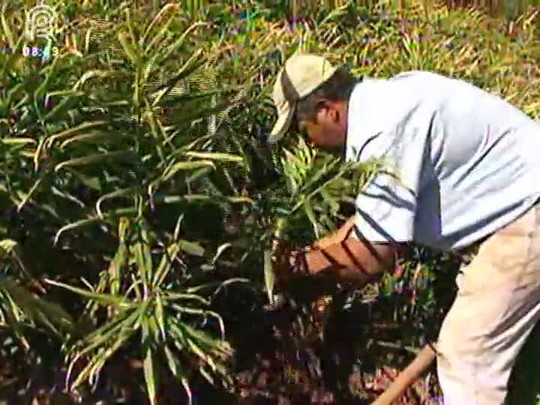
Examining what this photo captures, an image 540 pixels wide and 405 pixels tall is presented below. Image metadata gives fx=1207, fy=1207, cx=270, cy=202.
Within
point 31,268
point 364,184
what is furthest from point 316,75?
point 31,268

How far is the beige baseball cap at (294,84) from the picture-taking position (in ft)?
10.1

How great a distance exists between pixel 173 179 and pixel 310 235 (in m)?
0.47

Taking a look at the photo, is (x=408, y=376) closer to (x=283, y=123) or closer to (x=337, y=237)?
(x=337, y=237)

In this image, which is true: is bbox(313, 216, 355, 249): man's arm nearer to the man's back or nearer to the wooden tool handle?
Answer: the man's back

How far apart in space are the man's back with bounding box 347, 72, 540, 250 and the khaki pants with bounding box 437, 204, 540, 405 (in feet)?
0.22

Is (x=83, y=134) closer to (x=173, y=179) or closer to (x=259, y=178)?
(x=173, y=179)

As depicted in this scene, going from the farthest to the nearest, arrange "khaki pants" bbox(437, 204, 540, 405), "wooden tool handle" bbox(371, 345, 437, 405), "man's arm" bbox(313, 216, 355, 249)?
"wooden tool handle" bbox(371, 345, 437, 405), "khaki pants" bbox(437, 204, 540, 405), "man's arm" bbox(313, 216, 355, 249)

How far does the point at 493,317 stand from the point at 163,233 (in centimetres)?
95

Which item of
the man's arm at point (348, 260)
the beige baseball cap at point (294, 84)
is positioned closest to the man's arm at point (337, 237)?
the man's arm at point (348, 260)

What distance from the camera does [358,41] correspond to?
4.65 m

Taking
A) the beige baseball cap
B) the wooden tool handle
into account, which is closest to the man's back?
the beige baseball cap

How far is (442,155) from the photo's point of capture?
312 centimetres

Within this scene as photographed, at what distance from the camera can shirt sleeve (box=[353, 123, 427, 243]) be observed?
302 centimetres

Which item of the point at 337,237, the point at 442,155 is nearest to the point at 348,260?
the point at 337,237
